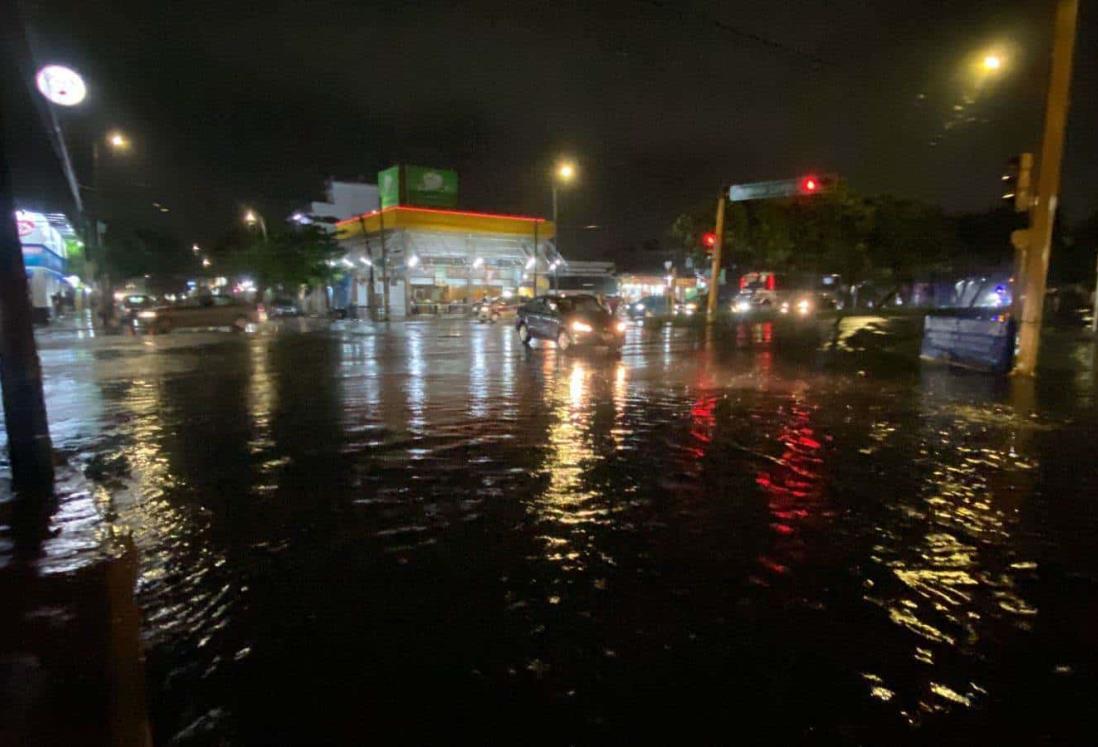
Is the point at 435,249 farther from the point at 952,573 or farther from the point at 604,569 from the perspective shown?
the point at 952,573

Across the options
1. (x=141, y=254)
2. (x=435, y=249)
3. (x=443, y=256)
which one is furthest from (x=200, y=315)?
(x=141, y=254)

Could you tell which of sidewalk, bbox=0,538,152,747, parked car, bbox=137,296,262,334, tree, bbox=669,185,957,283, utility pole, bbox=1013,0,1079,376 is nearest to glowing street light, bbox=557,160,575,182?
tree, bbox=669,185,957,283

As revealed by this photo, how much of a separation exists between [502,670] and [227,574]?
2.16 meters

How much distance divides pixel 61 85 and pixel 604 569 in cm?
2543

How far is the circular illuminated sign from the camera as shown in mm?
22256

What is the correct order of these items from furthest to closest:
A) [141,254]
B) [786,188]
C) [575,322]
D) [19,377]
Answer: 1. [141,254]
2. [786,188]
3. [575,322]
4. [19,377]

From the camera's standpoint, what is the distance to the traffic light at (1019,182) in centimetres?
1345

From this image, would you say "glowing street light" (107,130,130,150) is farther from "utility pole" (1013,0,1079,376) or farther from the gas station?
"utility pole" (1013,0,1079,376)

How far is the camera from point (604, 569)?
185 inches

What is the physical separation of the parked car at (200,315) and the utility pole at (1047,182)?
29878 millimetres

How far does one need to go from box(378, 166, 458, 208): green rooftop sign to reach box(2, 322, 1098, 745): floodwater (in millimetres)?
44056

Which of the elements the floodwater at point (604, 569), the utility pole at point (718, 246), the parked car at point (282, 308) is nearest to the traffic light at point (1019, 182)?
the floodwater at point (604, 569)

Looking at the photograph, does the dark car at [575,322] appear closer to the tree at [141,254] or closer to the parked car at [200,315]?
the parked car at [200,315]

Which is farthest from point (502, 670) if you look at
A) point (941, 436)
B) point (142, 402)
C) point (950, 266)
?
point (950, 266)
